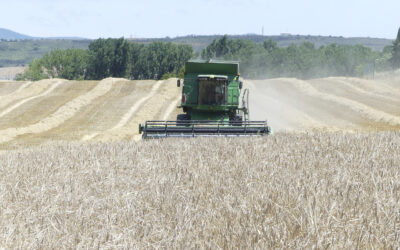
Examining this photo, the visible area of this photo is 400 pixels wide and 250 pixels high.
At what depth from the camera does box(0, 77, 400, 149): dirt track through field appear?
26.1 meters

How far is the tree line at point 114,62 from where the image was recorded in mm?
102875

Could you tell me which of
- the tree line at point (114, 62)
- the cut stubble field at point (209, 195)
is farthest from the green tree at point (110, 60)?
the cut stubble field at point (209, 195)

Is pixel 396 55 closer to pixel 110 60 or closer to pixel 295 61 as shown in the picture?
pixel 295 61

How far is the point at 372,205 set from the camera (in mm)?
5125

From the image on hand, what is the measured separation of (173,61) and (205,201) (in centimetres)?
10555

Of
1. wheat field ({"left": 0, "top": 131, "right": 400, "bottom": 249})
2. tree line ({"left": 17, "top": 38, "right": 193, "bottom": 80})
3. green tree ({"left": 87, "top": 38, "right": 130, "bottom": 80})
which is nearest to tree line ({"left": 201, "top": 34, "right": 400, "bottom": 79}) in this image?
tree line ({"left": 17, "top": 38, "right": 193, "bottom": 80})

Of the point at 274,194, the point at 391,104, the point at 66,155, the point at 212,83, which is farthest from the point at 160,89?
the point at 274,194

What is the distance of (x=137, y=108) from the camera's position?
36500mm

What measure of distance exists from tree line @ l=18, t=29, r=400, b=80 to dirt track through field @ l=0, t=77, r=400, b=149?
157 feet

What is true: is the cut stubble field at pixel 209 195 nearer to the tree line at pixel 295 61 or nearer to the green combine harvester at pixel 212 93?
the green combine harvester at pixel 212 93

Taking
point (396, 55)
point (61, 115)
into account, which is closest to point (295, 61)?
point (396, 55)

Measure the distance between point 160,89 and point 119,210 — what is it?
40.6 meters

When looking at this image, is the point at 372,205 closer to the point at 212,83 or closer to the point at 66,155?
the point at 66,155

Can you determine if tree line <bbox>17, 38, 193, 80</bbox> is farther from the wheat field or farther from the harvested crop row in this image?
the wheat field
